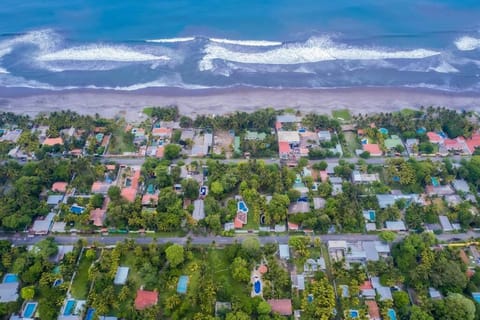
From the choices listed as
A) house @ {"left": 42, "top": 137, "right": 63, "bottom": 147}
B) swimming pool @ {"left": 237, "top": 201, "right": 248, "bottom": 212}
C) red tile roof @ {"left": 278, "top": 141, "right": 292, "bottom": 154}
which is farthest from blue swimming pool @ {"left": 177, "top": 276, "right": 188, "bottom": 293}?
house @ {"left": 42, "top": 137, "right": 63, "bottom": 147}

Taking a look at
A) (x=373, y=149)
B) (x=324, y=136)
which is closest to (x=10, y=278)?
(x=324, y=136)

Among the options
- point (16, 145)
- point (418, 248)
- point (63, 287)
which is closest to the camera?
point (63, 287)

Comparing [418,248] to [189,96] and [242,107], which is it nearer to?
[242,107]

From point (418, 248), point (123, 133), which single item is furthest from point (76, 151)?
point (418, 248)

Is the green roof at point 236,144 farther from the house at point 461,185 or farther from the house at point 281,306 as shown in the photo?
the house at point 461,185

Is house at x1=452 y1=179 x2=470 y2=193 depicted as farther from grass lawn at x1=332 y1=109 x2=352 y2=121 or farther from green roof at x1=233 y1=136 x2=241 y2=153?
green roof at x1=233 y1=136 x2=241 y2=153

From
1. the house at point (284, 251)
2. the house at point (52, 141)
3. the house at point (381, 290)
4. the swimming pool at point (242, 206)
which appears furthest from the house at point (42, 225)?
the house at point (381, 290)
